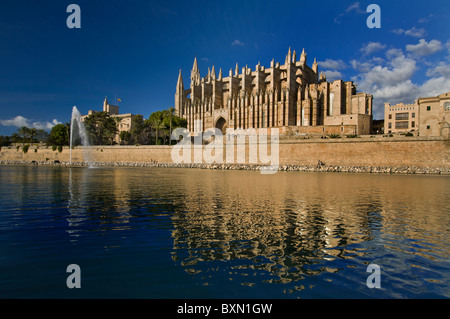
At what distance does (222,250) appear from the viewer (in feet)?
A: 18.1

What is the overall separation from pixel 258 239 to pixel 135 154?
48655 mm

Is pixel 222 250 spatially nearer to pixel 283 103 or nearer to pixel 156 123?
pixel 283 103

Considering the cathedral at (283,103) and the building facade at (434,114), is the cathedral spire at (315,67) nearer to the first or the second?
the cathedral at (283,103)

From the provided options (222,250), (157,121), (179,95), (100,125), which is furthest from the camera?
(179,95)

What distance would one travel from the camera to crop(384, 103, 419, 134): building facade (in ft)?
170

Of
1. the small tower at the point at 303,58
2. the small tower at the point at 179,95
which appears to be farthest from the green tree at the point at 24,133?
the small tower at the point at 303,58

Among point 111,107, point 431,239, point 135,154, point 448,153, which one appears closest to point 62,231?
point 431,239

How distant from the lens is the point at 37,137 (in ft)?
257

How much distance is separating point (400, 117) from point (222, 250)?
58.2 m

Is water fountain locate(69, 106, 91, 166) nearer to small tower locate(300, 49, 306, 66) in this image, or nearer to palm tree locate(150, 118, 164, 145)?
palm tree locate(150, 118, 164, 145)

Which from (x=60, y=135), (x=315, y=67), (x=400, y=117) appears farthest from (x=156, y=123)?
(x=400, y=117)

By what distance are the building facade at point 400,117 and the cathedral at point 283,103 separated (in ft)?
22.5
